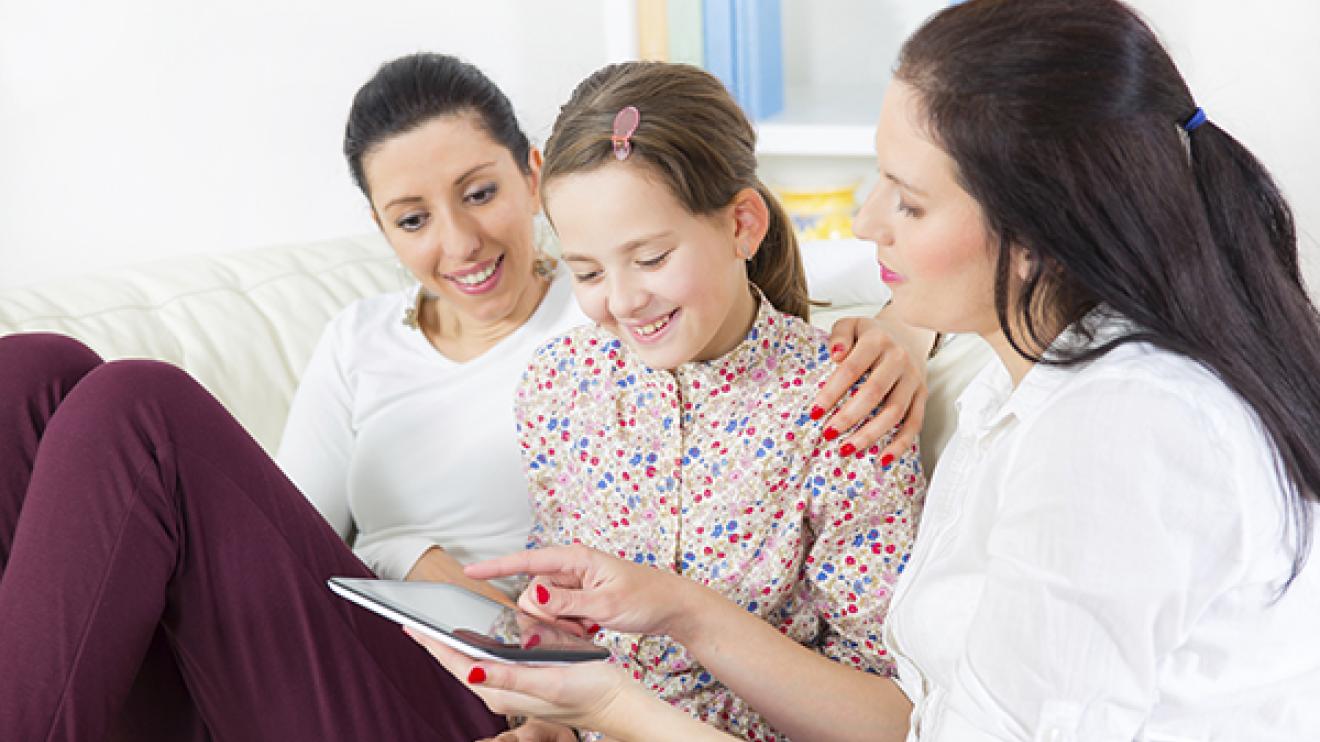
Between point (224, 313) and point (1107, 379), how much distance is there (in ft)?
4.54

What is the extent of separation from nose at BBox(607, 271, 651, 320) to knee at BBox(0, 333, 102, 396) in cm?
59

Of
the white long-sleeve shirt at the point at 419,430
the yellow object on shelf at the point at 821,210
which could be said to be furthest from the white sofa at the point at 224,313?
the yellow object on shelf at the point at 821,210

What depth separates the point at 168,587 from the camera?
4.23 ft

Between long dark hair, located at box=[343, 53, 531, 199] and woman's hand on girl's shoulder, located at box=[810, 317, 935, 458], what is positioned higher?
long dark hair, located at box=[343, 53, 531, 199]

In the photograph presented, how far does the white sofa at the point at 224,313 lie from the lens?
1.79 meters

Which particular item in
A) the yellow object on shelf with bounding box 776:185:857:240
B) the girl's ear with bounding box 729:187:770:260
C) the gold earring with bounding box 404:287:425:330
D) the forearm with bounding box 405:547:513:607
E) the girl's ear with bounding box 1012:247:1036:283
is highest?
the girl's ear with bounding box 1012:247:1036:283

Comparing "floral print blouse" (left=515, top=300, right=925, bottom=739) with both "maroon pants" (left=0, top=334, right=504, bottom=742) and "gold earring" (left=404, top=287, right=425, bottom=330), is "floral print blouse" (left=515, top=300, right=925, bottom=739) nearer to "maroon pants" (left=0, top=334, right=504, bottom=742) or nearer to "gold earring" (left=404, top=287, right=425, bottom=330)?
"maroon pants" (left=0, top=334, right=504, bottom=742)

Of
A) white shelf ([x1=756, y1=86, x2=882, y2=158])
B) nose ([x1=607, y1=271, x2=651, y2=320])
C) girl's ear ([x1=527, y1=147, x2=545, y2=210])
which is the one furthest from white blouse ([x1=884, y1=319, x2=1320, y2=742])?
white shelf ([x1=756, y1=86, x2=882, y2=158])

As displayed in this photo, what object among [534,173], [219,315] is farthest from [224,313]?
[534,173]

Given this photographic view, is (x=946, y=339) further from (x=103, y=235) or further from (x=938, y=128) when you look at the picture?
(x=103, y=235)

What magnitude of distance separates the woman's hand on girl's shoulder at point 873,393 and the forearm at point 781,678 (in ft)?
0.65

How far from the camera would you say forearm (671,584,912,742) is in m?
1.19

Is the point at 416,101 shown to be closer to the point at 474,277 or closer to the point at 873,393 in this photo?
the point at 474,277

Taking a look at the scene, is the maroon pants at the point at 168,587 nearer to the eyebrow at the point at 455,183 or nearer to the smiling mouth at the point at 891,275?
the eyebrow at the point at 455,183
